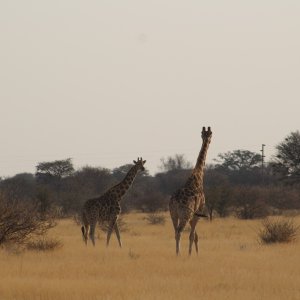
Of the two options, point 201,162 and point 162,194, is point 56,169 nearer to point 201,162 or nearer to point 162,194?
point 162,194

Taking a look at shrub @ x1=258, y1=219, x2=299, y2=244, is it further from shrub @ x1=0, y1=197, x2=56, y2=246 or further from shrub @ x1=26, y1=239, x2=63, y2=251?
shrub @ x1=0, y1=197, x2=56, y2=246

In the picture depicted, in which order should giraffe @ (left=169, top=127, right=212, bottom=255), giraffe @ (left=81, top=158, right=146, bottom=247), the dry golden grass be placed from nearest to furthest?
1. the dry golden grass
2. giraffe @ (left=169, top=127, right=212, bottom=255)
3. giraffe @ (left=81, top=158, right=146, bottom=247)

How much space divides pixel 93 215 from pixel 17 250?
2.39 meters

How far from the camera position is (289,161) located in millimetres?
41438

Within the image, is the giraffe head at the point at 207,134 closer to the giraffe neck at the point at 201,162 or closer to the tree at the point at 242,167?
the giraffe neck at the point at 201,162

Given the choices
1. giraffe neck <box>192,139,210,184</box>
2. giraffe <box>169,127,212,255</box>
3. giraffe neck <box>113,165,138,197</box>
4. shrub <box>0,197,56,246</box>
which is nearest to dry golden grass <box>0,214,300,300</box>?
giraffe <box>169,127,212,255</box>

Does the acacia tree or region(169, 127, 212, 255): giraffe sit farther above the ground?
the acacia tree

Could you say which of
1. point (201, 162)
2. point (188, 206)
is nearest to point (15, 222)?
point (188, 206)

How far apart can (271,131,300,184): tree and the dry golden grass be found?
2411 cm

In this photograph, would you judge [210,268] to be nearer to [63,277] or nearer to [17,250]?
[63,277]

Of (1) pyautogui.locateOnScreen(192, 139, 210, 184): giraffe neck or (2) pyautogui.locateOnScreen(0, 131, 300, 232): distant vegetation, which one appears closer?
(1) pyautogui.locateOnScreen(192, 139, 210, 184): giraffe neck

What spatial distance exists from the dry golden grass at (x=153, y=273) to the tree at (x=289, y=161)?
24113mm

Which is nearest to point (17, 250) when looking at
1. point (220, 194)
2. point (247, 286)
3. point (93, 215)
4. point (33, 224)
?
point (33, 224)

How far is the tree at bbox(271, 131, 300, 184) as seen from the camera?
4088 centimetres
